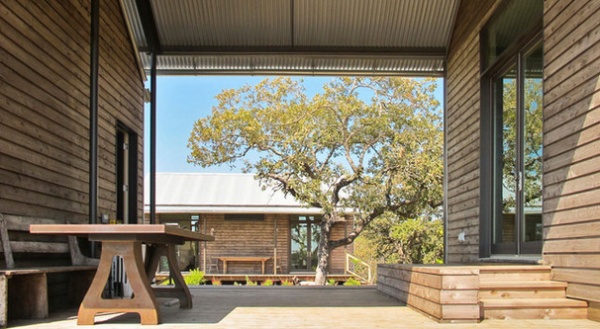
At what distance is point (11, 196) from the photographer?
435 centimetres

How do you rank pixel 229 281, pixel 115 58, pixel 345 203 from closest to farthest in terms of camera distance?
1. pixel 115 58
2. pixel 345 203
3. pixel 229 281

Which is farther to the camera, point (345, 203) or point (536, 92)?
point (345, 203)

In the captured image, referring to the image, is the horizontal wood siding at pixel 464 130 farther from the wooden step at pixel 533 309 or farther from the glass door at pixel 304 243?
the glass door at pixel 304 243

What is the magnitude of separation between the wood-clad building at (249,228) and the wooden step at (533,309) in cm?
1347

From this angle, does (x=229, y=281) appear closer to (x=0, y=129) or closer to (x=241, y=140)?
(x=241, y=140)

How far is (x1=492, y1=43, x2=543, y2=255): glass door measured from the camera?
16.9 feet

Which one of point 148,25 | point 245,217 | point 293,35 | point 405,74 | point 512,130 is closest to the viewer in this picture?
point 512,130

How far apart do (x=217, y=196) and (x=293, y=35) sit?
11376 mm

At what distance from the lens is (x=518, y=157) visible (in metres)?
5.53

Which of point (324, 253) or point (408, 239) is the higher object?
point (408, 239)

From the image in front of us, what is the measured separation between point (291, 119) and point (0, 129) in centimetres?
1242

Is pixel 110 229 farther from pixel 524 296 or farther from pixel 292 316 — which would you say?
pixel 524 296

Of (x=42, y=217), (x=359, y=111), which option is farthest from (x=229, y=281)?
(x=42, y=217)

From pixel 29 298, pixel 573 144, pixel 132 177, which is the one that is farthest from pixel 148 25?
pixel 573 144
